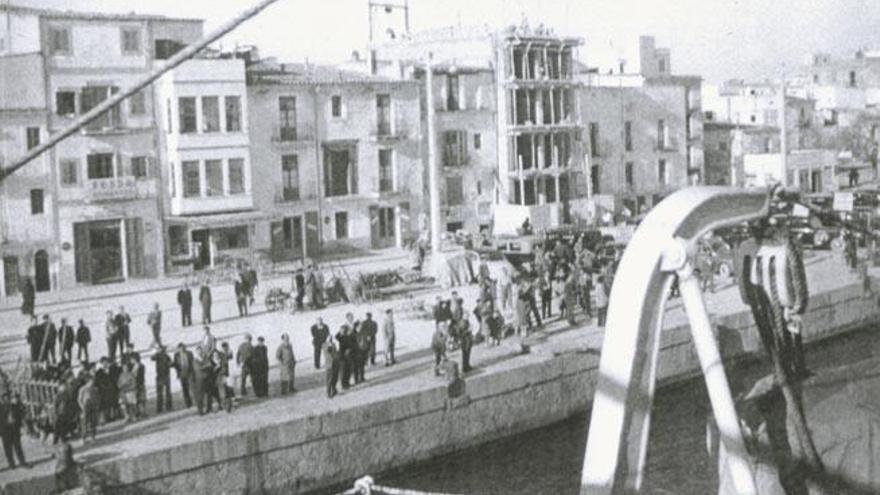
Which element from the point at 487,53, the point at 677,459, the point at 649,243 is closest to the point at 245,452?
the point at 677,459

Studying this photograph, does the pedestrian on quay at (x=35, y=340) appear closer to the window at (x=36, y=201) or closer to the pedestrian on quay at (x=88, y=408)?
the pedestrian on quay at (x=88, y=408)

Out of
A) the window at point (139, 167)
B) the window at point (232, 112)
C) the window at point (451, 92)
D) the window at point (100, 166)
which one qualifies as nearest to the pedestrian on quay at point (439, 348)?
the window at point (100, 166)

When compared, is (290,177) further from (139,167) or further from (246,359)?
(246,359)

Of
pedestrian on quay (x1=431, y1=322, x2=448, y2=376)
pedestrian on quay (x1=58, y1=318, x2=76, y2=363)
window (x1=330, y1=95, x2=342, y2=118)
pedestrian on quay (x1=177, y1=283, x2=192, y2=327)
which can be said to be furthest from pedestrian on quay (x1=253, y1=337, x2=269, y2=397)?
window (x1=330, y1=95, x2=342, y2=118)

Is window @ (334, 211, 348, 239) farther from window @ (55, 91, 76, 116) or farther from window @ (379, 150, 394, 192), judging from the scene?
window @ (55, 91, 76, 116)

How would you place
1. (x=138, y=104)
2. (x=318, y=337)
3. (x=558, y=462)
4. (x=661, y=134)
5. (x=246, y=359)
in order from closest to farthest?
(x=246, y=359) < (x=558, y=462) < (x=318, y=337) < (x=138, y=104) < (x=661, y=134)

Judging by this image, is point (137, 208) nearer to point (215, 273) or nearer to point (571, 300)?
point (215, 273)

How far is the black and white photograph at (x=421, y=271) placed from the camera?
7246mm

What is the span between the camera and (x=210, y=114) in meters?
35.4

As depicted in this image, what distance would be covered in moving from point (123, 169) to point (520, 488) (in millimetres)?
19889

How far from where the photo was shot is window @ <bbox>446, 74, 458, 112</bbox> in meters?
44.2

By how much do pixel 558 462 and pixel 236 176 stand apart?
19695 millimetres

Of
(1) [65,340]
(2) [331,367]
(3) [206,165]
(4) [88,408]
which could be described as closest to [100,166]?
(3) [206,165]

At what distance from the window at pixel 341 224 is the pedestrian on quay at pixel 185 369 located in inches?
848
